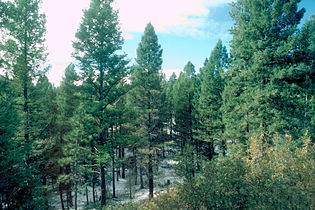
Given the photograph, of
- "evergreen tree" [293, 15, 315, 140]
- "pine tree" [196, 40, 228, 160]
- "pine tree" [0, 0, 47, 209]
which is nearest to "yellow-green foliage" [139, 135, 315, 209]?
"evergreen tree" [293, 15, 315, 140]

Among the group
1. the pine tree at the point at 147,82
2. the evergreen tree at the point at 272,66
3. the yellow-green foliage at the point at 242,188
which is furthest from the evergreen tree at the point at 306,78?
the pine tree at the point at 147,82

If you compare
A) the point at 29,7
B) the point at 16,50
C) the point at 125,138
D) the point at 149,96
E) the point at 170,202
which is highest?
the point at 29,7

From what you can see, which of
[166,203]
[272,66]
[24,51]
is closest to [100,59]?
[24,51]

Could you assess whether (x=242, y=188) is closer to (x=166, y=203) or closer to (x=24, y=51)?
(x=166, y=203)

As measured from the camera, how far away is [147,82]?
17.8 meters

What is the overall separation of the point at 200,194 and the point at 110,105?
888 cm

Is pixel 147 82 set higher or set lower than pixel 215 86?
higher

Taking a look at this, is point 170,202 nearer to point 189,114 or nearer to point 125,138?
point 125,138

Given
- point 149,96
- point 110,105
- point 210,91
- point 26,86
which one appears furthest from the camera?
point 210,91

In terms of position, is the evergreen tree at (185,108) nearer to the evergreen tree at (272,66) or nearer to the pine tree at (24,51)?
the evergreen tree at (272,66)

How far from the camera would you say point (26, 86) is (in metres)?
11.5

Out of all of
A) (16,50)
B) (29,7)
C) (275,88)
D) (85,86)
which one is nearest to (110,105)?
(85,86)

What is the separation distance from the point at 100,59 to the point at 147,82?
22.4ft

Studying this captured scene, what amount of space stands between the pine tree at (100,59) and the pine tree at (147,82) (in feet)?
17.8
